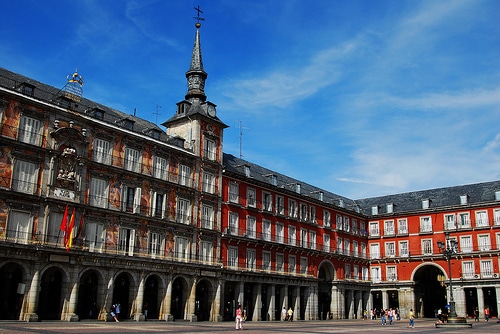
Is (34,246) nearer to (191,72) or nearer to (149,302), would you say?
(149,302)

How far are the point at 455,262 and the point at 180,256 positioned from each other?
40.4m

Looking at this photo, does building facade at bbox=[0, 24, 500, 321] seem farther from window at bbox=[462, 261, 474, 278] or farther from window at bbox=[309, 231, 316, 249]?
window at bbox=[309, 231, 316, 249]

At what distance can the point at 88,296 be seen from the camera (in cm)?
4159

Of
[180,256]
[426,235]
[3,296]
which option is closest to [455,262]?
[426,235]

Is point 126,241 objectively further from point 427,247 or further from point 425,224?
point 425,224

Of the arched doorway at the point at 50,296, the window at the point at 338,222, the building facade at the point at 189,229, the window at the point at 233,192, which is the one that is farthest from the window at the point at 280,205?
the arched doorway at the point at 50,296

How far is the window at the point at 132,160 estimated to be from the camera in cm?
4453

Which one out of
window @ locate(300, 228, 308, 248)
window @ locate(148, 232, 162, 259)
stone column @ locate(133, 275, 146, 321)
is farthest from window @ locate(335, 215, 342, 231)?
stone column @ locate(133, 275, 146, 321)

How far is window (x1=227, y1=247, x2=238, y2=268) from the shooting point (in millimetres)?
52500

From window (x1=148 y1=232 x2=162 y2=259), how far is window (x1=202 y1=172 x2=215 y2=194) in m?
7.52

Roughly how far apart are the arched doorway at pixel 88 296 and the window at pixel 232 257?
577 inches

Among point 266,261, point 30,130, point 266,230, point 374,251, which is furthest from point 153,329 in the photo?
point 374,251

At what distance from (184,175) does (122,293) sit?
1223cm

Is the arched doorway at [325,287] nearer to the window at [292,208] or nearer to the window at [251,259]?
the window at [292,208]
